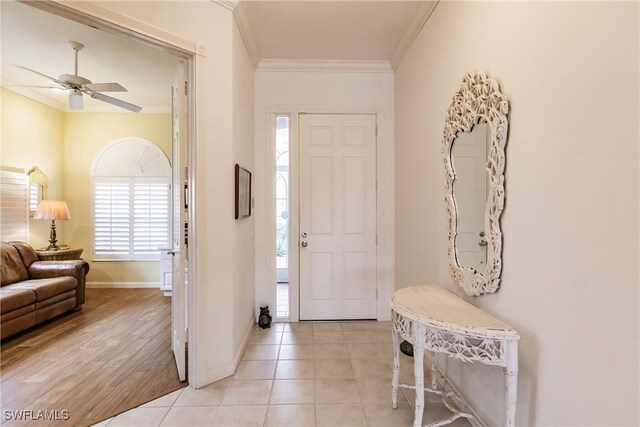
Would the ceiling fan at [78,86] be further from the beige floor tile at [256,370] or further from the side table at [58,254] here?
the beige floor tile at [256,370]

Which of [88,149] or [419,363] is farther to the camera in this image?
[88,149]

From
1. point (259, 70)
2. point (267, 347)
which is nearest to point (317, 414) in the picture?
point (267, 347)

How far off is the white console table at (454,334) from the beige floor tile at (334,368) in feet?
2.51

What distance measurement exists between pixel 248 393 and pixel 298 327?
1230mm

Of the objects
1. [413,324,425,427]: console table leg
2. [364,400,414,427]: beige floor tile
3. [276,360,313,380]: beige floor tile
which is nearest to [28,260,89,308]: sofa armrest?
[276,360,313,380]: beige floor tile

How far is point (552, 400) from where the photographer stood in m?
1.27

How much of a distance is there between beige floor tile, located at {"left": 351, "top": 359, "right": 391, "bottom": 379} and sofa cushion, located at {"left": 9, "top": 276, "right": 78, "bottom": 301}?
10.7ft

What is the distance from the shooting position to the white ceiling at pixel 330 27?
2.46m

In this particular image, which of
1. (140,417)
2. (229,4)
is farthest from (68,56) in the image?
(140,417)

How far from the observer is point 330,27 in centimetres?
274

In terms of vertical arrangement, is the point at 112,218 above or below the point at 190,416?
above

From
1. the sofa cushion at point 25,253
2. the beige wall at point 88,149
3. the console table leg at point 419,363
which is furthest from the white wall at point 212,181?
the beige wall at point 88,149

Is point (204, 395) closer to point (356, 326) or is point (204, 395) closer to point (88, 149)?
point (356, 326)

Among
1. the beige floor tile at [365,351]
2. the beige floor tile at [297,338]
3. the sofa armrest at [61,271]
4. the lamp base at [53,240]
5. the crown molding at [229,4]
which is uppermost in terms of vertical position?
the crown molding at [229,4]
